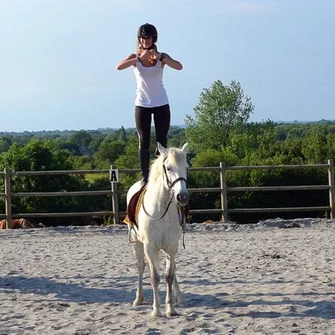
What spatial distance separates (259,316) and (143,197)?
1424 millimetres

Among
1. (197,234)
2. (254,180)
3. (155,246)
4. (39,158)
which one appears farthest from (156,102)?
(39,158)

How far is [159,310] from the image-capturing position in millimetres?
5824

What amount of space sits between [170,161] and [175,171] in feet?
0.37

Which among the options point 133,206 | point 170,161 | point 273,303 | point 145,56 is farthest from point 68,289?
point 145,56

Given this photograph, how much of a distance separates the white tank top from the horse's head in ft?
2.42

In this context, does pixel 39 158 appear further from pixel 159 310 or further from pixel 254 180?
pixel 159 310

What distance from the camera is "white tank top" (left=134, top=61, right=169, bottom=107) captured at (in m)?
6.16

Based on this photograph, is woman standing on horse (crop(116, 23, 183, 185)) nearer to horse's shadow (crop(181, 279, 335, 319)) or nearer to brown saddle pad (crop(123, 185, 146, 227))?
brown saddle pad (crop(123, 185, 146, 227))

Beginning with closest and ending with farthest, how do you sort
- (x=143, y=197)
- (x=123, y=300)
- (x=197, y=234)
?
(x=143, y=197), (x=123, y=300), (x=197, y=234)

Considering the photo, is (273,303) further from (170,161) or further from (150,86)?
(150,86)

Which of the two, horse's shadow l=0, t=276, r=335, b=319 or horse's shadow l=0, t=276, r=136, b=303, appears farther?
horse's shadow l=0, t=276, r=136, b=303

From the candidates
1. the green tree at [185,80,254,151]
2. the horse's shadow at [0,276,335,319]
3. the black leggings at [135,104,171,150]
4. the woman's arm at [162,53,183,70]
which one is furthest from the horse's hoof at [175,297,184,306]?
the green tree at [185,80,254,151]

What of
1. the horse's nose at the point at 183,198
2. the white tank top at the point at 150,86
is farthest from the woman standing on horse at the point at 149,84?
the horse's nose at the point at 183,198

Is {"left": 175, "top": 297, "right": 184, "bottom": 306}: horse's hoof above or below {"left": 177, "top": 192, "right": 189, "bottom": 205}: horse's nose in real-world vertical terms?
below
